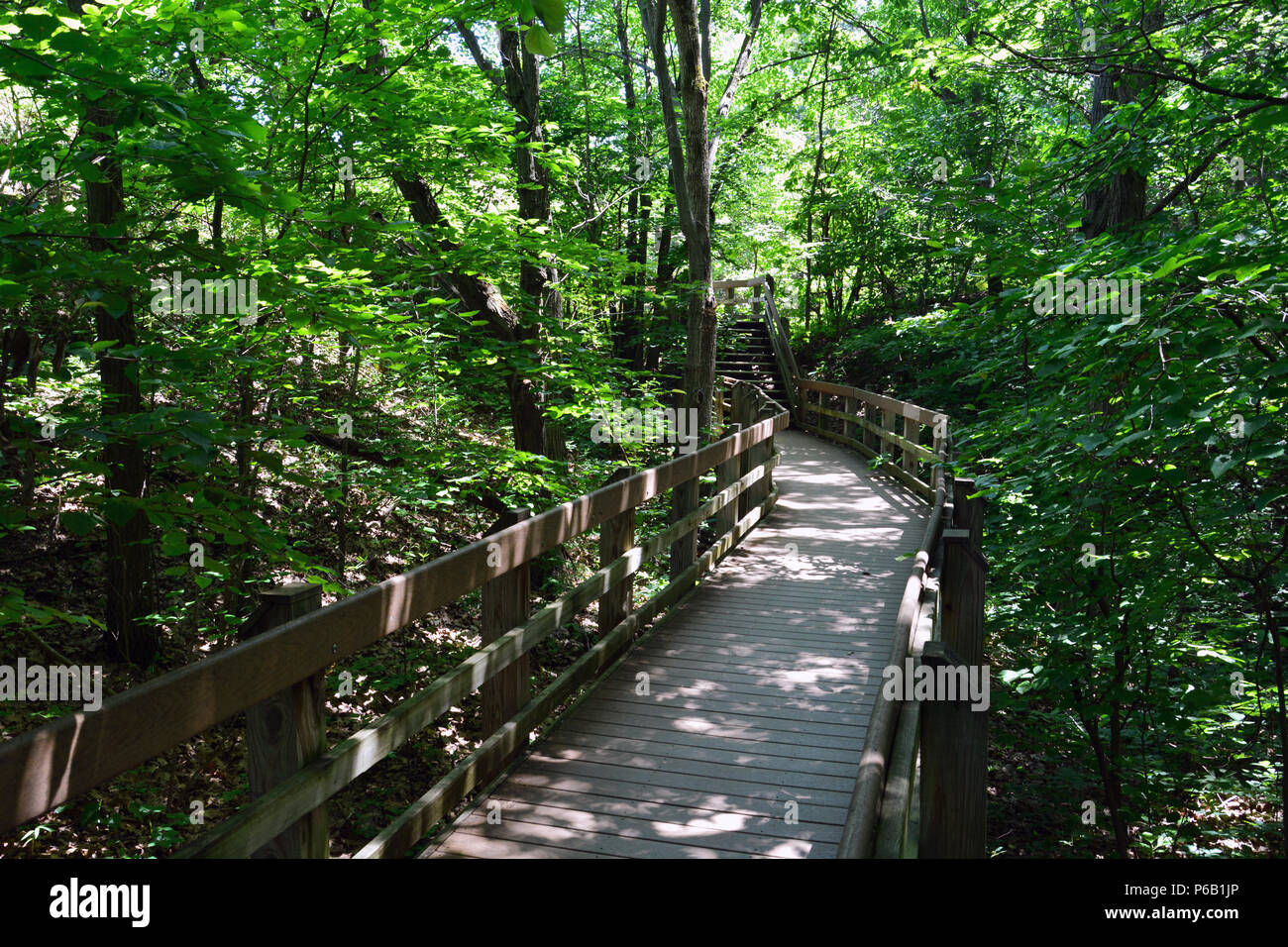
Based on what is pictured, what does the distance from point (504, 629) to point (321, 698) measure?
144 centimetres

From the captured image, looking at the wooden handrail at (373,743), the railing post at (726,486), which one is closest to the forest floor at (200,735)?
the railing post at (726,486)

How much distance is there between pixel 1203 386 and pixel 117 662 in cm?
721

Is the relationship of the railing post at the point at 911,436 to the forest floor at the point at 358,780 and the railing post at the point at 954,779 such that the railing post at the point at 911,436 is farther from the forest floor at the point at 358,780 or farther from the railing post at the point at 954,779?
the railing post at the point at 954,779

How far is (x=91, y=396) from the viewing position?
6.00 metres

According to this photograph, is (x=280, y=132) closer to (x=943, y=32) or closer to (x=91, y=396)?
(x=91, y=396)

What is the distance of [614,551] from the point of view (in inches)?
219

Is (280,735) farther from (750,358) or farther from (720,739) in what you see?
(750,358)

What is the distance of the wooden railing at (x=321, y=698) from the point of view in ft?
6.16

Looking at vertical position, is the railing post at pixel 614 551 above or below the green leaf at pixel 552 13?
below

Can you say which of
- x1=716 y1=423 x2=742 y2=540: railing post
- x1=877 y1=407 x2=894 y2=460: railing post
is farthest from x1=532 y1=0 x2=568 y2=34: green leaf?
x1=877 y1=407 x2=894 y2=460: railing post

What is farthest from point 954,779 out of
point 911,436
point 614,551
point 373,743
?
point 911,436
